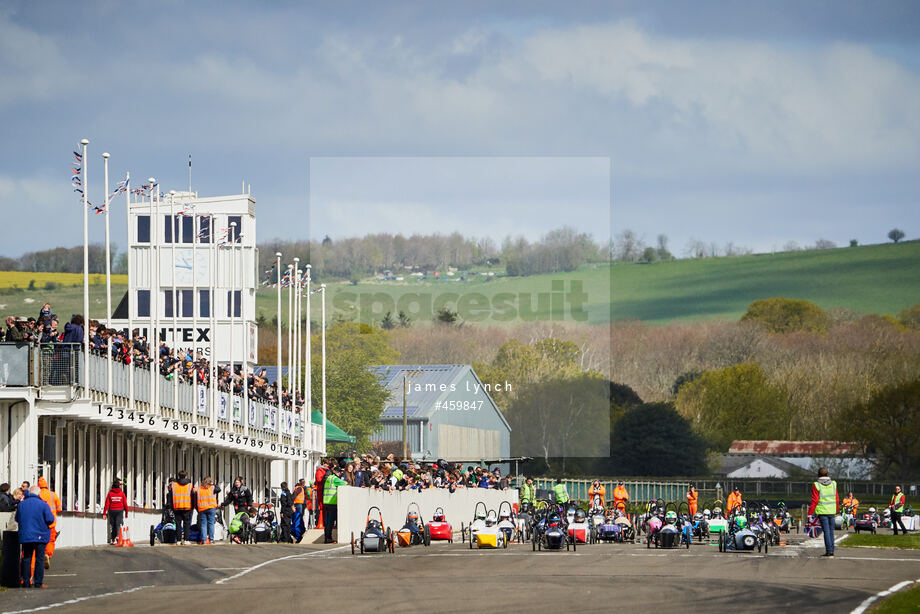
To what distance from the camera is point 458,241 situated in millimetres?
147375

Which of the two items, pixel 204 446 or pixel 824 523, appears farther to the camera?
pixel 204 446

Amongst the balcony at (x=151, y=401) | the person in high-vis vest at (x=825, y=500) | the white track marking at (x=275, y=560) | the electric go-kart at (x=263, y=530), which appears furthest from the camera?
the electric go-kart at (x=263, y=530)

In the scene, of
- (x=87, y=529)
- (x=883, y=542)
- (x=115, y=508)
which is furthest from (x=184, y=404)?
(x=883, y=542)

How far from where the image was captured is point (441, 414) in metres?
106

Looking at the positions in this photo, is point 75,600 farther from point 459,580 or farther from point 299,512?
point 299,512

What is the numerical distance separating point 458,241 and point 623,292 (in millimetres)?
49179

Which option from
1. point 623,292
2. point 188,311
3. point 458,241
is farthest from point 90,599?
point 623,292

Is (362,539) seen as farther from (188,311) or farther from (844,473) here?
(844,473)

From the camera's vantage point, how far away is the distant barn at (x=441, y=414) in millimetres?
104500

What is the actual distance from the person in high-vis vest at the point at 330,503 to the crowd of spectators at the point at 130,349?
7.29 m

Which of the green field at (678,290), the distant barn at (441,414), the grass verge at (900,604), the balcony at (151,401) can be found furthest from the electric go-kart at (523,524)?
the green field at (678,290)

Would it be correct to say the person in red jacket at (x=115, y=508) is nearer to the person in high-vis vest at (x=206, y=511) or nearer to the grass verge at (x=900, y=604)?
the person in high-vis vest at (x=206, y=511)

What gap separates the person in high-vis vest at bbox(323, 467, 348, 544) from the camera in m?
37.3

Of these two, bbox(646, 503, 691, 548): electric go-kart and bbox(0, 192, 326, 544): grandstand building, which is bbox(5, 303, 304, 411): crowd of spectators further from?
bbox(646, 503, 691, 548): electric go-kart
